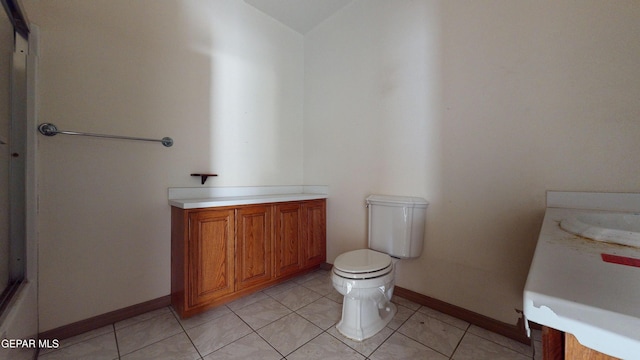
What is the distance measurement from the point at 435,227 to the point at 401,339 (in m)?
0.73

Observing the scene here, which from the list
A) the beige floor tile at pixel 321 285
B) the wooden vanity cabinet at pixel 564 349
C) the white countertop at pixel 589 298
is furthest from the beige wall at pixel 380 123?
the wooden vanity cabinet at pixel 564 349

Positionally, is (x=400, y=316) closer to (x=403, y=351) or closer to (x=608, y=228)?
(x=403, y=351)

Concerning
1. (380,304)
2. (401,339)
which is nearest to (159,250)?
(380,304)

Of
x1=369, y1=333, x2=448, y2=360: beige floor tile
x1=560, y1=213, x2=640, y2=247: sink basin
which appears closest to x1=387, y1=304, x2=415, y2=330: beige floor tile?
x1=369, y1=333, x2=448, y2=360: beige floor tile

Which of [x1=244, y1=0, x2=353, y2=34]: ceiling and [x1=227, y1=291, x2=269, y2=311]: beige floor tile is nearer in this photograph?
[x1=227, y1=291, x2=269, y2=311]: beige floor tile

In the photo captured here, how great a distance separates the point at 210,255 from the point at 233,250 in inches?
6.0

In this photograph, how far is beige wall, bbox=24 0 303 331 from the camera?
4.08ft

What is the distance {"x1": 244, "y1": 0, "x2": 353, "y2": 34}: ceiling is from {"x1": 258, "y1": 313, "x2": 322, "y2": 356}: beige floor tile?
257 cm

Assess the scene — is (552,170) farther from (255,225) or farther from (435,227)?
(255,225)

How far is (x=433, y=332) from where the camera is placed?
1.34m

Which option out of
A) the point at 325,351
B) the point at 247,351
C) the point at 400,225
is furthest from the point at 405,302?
the point at 247,351

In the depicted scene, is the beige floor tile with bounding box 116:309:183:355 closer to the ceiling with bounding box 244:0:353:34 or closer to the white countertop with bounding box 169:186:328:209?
the white countertop with bounding box 169:186:328:209

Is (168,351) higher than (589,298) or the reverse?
the reverse

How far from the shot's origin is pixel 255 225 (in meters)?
1.71
